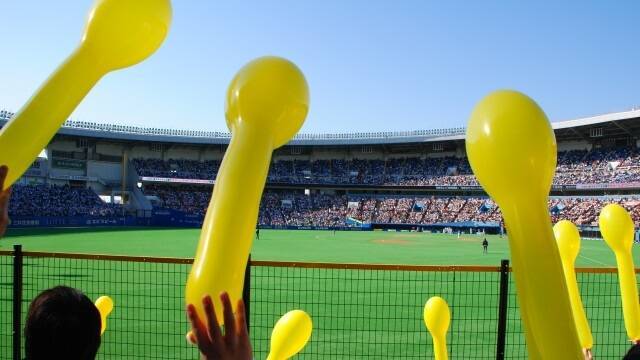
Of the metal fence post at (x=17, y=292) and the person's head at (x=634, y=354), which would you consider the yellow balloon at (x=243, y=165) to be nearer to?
the person's head at (x=634, y=354)

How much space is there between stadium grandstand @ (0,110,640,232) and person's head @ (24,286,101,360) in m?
43.7

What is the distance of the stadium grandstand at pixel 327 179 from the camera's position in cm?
5025

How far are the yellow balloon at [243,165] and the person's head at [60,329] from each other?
0.57 meters

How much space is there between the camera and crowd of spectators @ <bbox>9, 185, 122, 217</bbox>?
44.6 metres

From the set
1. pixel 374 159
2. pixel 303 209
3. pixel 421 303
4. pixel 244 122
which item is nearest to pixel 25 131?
pixel 244 122

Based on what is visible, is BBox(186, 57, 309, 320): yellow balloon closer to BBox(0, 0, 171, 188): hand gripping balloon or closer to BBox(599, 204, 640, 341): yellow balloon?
BBox(0, 0, 171, 188): hand gripping balloon

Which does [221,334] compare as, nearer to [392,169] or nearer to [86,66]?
[86,66]

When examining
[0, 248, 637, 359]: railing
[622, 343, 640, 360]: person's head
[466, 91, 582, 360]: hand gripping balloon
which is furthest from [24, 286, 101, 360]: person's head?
[0, 248, 637, 359]: railing

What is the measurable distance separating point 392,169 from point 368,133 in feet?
18.8

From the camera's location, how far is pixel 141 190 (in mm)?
61969

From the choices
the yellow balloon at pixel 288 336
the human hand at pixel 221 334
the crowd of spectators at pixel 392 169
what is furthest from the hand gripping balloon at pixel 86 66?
the crowd of spectators at pixel 392 169

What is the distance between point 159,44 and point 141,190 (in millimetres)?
63825

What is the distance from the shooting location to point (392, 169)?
2699 inches

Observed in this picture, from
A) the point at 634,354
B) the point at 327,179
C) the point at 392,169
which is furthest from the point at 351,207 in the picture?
the point at 634,354
